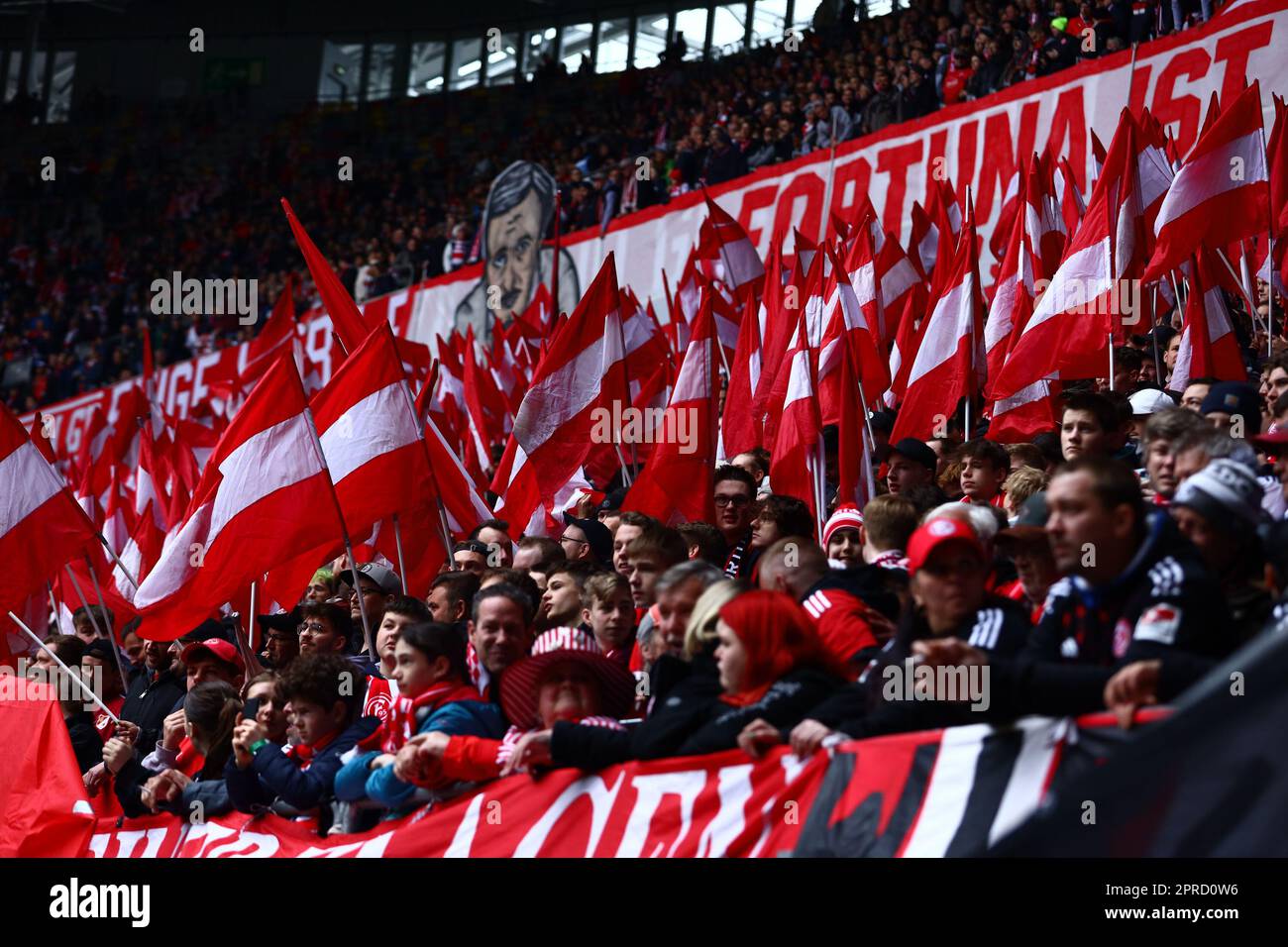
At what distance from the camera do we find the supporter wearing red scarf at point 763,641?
4.32 m

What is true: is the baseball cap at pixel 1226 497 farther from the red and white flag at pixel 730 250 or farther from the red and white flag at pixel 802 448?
the red and white flag at pixel 730 250

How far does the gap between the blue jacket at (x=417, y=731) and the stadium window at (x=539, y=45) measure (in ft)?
95.1

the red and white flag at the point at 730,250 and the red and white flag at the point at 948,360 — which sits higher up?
the red and white flag at the point at 730,250

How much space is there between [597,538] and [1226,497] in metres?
3.99

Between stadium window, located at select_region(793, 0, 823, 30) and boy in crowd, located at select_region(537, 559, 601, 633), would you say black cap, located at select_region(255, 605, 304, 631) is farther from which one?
stadium window, located at select_region(793, 0, 823, 30)

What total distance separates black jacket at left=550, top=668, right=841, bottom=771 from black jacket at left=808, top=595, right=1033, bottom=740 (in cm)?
10

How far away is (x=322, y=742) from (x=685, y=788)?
6.07 ft

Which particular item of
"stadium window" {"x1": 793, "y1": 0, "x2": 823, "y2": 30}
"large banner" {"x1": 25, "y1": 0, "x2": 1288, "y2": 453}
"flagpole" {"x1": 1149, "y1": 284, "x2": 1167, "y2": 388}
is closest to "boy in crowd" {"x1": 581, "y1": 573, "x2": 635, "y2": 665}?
"flagpole" {"x1": 1149, "y1": 284, "x2": 1167, "y2": 388}

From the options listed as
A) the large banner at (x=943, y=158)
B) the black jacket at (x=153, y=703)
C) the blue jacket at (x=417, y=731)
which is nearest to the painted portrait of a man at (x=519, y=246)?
the large banner at (x=943, y=158)

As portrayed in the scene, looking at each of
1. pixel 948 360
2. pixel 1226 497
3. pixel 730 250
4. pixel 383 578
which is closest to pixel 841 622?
pixel 1226 497

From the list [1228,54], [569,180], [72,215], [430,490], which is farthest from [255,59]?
[430,490]

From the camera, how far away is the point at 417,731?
17.8 ft

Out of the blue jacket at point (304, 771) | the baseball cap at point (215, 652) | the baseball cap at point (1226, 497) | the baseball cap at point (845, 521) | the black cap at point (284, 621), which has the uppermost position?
the baseball cap at point (1226, 497)
